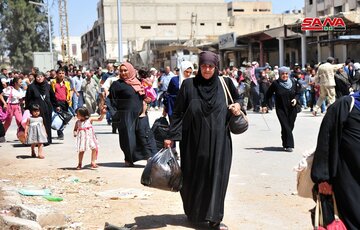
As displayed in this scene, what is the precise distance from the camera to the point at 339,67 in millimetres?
16641

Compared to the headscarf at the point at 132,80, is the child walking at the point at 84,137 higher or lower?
lower

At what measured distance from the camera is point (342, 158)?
12.5ft

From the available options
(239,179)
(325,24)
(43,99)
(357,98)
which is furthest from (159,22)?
(357,98)

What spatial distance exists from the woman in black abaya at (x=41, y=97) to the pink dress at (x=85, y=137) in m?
2.49

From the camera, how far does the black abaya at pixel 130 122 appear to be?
29.4ft

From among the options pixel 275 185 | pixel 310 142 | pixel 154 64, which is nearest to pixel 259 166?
pixel 275 185

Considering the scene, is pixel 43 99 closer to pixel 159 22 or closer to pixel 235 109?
pixel 235 109

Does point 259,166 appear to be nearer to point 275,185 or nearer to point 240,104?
point 275,185

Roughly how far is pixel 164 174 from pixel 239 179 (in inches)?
115

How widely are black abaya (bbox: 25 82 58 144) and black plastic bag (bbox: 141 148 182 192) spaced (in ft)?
21.0

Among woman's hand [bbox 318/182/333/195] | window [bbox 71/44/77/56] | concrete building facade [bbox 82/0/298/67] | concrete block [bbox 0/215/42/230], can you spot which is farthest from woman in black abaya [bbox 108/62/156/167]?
window [bbox 71/44/77/56]

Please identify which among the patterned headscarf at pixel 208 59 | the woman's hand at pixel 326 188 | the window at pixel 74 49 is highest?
the window at pixel 74 49

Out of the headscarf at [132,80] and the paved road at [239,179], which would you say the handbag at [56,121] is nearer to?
the paved road at [239,179]

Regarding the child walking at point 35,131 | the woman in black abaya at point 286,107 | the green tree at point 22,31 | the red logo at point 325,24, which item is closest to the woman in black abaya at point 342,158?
the woman in black abaya at point 286,107
